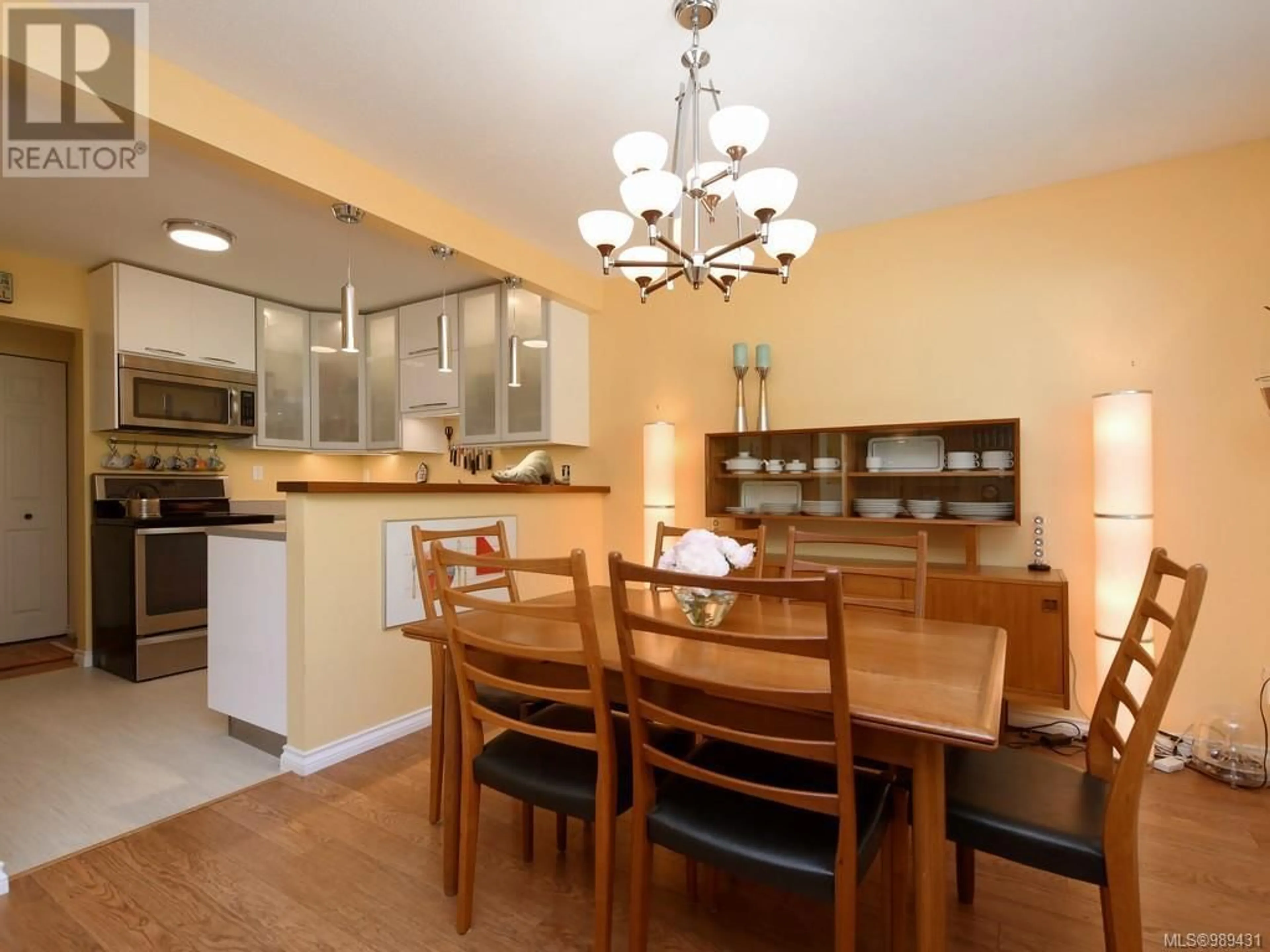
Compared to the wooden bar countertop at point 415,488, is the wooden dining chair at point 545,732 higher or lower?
lower

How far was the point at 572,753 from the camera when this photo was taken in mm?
1549

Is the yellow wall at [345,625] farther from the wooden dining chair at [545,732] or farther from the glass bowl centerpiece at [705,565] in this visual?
the glass bowl centerpiece at [705,565]

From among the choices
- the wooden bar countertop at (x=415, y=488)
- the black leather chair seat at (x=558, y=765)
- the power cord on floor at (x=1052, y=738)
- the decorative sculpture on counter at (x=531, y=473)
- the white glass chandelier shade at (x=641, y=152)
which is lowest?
the power cord on floor at (x=1052, y=738)

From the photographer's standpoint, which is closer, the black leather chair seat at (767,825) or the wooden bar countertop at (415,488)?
the black leather chair seat at (767,825)

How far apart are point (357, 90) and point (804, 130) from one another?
1630mm

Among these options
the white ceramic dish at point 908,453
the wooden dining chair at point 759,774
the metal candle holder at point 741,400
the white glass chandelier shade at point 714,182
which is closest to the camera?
the wooden dining chair at point 759,774

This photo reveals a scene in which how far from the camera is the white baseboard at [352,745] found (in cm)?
236

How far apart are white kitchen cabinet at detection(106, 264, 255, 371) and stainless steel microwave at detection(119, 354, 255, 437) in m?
0.06

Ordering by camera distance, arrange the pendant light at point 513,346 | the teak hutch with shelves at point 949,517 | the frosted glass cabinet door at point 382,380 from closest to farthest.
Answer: the teak hutch with shelves at point 949,517
the pendant light at point 513,346
the frosted glass cabinet door at point 382,380

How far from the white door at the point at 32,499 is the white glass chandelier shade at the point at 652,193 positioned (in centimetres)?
498

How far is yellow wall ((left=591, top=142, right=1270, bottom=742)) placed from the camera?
2.47 meters

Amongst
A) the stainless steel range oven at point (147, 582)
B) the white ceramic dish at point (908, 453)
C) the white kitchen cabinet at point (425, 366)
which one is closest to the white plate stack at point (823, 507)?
the white ceramic dish at point (908, 453)

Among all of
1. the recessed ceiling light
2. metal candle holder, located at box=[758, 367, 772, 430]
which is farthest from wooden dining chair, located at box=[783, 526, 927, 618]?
the recessed ceiling light

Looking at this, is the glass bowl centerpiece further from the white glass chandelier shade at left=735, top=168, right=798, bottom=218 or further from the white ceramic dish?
the white ceramic dish
